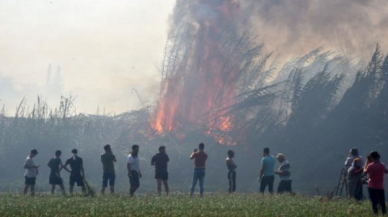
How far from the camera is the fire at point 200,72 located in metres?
40.8

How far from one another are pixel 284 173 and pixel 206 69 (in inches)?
765

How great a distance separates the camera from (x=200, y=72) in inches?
1619

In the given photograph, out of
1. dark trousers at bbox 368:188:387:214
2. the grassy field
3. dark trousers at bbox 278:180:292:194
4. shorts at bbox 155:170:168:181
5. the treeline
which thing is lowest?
the grassy field

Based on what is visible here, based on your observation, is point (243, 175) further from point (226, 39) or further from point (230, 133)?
point (226, 39)

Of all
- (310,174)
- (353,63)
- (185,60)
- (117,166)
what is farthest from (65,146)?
(353,63)

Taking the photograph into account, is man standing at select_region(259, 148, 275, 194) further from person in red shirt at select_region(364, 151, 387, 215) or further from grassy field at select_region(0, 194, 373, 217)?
person in red shirt at select_region(364, 151, 387, 215)

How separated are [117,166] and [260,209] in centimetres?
2434

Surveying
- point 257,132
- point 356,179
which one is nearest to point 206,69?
point 257,132

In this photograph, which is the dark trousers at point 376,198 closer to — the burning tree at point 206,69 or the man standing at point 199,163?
the man standing at point 199,163

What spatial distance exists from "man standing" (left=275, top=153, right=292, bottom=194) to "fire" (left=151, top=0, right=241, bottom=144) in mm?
17544

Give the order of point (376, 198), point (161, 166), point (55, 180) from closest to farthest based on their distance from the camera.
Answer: point (376, 198)
point (161, 166)
point (55, 180)

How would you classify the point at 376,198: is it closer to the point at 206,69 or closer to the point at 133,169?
the point at 133,169

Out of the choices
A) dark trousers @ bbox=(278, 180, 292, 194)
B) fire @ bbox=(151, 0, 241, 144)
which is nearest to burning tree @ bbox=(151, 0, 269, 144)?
fire @ bbox=(151, 0, 241, 144)

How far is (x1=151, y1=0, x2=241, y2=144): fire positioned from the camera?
134 feet
